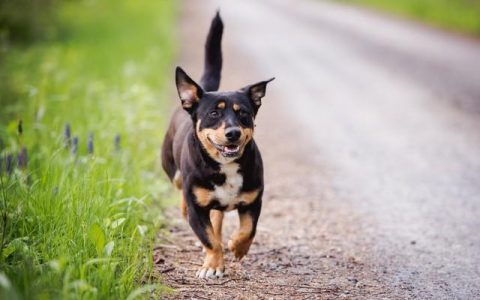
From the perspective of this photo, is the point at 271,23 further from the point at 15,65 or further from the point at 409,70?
the point at 15,65

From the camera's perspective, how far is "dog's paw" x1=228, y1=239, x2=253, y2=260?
184 inches

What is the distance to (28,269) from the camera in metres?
3.44

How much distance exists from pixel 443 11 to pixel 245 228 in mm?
16993

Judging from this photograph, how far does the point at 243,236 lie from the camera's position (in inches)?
183

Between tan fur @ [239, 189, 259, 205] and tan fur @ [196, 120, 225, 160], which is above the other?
tan fur @ [196, 120, 225, 160]

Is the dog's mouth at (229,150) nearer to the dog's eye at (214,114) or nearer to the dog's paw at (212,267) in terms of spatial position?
the dog's eye at (214,114)

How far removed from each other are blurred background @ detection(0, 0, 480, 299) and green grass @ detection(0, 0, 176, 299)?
20 millimetres

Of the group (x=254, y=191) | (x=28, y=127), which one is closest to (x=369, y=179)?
(x=254, y=191)

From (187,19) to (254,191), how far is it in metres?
17.5

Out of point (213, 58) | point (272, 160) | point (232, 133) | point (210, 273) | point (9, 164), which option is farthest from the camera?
point (272, 160)

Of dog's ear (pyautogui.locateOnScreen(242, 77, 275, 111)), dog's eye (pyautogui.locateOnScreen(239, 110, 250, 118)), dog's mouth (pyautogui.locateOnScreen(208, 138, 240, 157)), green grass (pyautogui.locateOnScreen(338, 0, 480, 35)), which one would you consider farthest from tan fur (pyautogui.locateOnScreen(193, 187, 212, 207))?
green grass (pyautogui.locateOnScreen(338, 0, 480, 35))

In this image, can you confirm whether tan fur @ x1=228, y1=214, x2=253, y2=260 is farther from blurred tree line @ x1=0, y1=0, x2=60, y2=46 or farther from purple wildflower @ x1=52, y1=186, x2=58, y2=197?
blurred tree line @ x1=0, y1=0, x2=60, y2=46

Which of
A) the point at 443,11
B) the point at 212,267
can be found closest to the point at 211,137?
the point at 212,267

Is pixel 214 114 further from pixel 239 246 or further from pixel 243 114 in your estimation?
pixel 239 246
